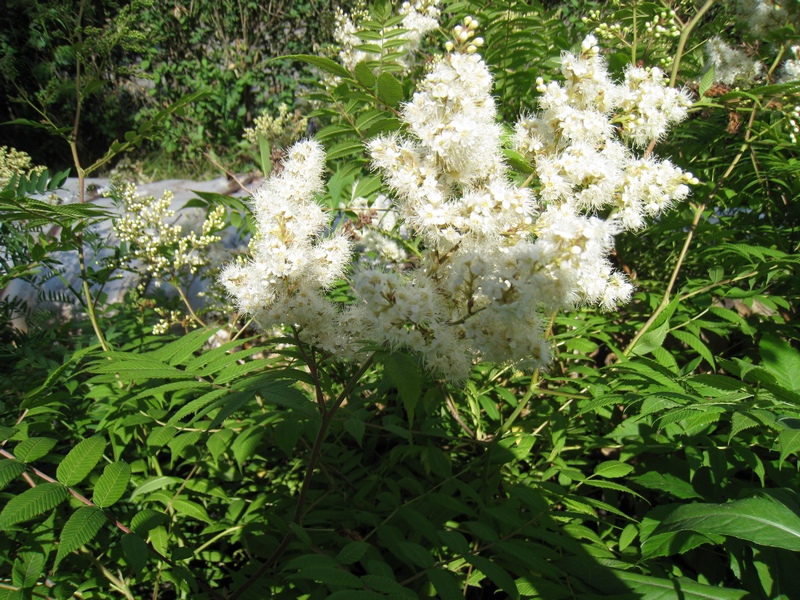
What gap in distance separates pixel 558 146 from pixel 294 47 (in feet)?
24.4

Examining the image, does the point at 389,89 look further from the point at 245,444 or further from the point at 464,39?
the point at 245,444

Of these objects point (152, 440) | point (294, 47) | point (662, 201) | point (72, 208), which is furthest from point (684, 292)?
point (294, 47)

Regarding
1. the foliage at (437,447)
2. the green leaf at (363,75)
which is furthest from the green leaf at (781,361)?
the green leaf at (363,75)

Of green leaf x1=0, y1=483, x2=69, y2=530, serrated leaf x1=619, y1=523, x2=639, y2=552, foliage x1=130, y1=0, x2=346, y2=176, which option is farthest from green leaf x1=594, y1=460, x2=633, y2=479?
foliage x1=130, y1=0, x2=346, y2=176

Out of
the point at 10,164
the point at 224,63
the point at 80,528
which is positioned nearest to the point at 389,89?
the point at 80,528

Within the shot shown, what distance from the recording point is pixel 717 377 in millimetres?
1175

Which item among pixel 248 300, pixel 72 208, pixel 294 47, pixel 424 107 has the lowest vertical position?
pixel 294 47

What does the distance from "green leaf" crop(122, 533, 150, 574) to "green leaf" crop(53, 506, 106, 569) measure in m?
0.07

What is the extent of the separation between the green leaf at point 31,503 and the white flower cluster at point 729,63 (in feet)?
9.72

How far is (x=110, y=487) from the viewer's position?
45.6 inches

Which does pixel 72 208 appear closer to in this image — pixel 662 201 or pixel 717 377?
pixel 662 201

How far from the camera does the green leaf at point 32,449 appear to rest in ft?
3.84

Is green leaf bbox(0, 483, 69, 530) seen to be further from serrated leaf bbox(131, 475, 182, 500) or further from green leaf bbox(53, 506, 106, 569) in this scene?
serrated leaf bbox(131, 475, 182, 500)

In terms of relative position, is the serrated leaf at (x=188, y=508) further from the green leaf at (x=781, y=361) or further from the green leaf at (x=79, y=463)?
the green leaf at (x=781, y=361)
